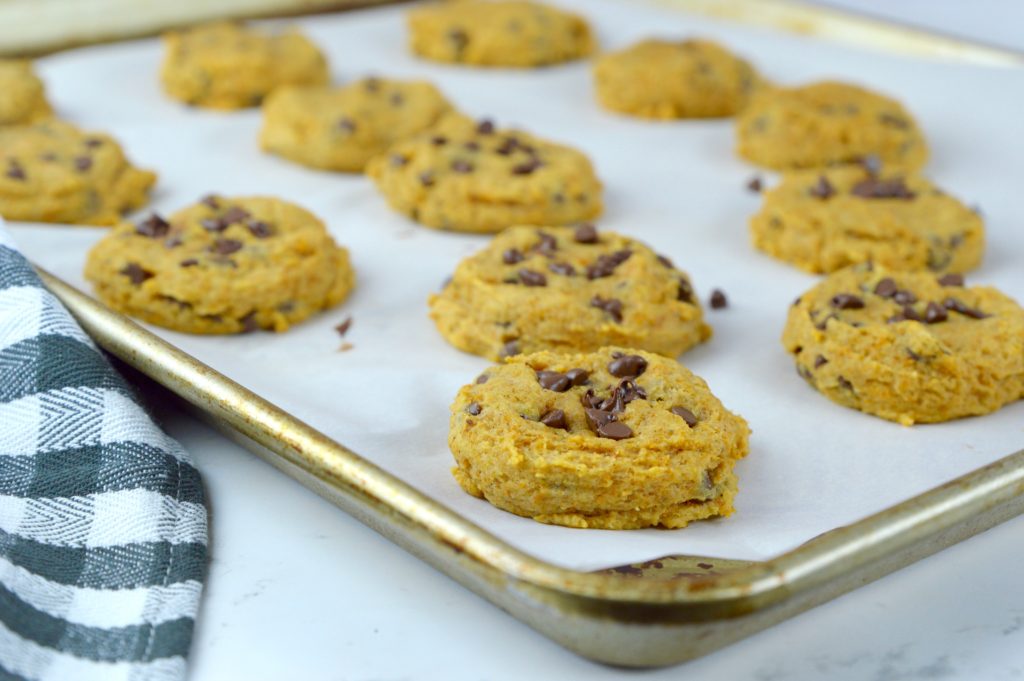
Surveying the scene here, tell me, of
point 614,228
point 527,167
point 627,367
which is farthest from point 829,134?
point 627,367

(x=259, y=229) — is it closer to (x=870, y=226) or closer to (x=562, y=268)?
(x=562, y=268)

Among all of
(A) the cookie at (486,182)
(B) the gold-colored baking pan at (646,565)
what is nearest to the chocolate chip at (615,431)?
(B) the gold-colored baking pan at (646,565)

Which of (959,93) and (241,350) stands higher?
(959,93)

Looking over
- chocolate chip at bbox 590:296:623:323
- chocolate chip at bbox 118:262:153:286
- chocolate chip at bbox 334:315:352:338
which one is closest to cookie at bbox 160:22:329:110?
chocolate chip at bbox 118:262:153:286

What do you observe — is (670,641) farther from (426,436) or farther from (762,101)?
(762,101)

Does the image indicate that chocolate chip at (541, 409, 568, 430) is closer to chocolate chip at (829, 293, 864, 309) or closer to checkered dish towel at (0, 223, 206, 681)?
checkered dish towel at (0, 223, 206, 681)

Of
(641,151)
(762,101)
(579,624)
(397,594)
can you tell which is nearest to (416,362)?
(397,594)
